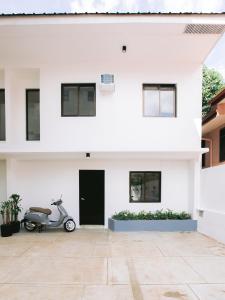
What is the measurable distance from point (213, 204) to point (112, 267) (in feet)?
14.6

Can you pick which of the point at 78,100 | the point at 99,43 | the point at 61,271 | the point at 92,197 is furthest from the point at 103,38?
the point at 61,271

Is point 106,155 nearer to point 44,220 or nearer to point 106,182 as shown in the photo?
point 106,182

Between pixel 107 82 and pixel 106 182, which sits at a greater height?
pixel 107 82

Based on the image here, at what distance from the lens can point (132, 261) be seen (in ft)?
19.6

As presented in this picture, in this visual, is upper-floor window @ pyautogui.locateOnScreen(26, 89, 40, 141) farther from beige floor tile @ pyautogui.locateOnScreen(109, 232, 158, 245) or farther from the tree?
the tree

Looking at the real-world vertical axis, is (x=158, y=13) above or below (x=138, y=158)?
above

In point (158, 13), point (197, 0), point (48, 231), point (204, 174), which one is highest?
point (197, 0)

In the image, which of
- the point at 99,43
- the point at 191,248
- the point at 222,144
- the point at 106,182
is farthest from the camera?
the point at 222,144

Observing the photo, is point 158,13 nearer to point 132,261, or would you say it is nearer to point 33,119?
point 33,119

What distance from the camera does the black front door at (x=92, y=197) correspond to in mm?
10195

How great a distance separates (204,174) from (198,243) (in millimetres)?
2587

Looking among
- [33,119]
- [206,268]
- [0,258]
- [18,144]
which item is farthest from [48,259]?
[33,119]

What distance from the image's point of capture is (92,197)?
10227 mm

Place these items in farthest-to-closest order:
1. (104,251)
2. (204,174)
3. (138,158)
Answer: (138,158), (204,174), (104,251)
